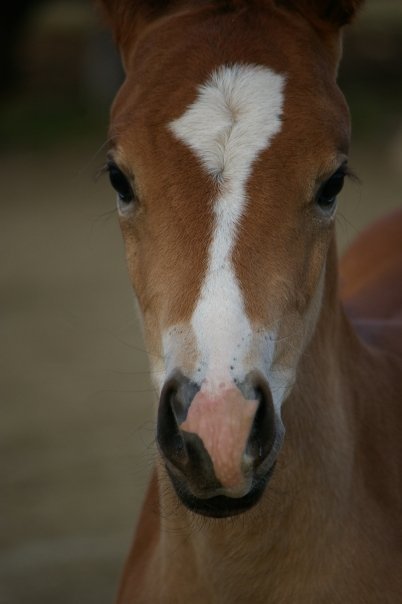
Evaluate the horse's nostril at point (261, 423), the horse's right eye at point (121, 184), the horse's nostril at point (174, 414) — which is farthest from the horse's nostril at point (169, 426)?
the horse's right eye at point (121, 184)

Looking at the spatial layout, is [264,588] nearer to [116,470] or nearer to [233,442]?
[233,442]

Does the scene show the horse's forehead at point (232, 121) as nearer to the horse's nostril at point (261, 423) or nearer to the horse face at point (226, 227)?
the horse face at point (226, 227)

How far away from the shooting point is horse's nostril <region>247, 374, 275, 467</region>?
230cm

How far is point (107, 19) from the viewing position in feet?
10.7

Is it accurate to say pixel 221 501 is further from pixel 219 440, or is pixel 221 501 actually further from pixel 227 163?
pixel 227 163

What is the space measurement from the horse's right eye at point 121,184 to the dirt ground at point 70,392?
0.32 m

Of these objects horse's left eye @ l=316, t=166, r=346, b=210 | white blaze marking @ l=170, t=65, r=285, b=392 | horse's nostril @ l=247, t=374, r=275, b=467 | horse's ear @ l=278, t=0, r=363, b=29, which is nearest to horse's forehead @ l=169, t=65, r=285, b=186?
white blaze marking @ l=170, t=65, r=285, b=392

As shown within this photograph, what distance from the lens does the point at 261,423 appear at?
2316 mm

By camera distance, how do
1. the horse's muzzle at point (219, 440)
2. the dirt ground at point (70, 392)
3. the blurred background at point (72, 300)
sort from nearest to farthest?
the horse's muzzle at point (219, 440), the dirt ground at point (70, 392), the blurred background at point (72, 300)

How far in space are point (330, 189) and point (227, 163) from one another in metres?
0.30

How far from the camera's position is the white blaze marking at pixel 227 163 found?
2324mm

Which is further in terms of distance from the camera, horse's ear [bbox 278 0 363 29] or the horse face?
horse's ear [bbox 278 0 363 29]

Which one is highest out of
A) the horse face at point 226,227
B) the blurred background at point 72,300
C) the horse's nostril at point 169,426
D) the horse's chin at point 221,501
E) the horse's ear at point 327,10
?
the horse's ear at point 327,10

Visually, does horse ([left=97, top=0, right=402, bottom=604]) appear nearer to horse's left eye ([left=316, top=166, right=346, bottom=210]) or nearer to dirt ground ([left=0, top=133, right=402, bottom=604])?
horse's left eye ([left=316, top=166, right=346, bottom=210])
